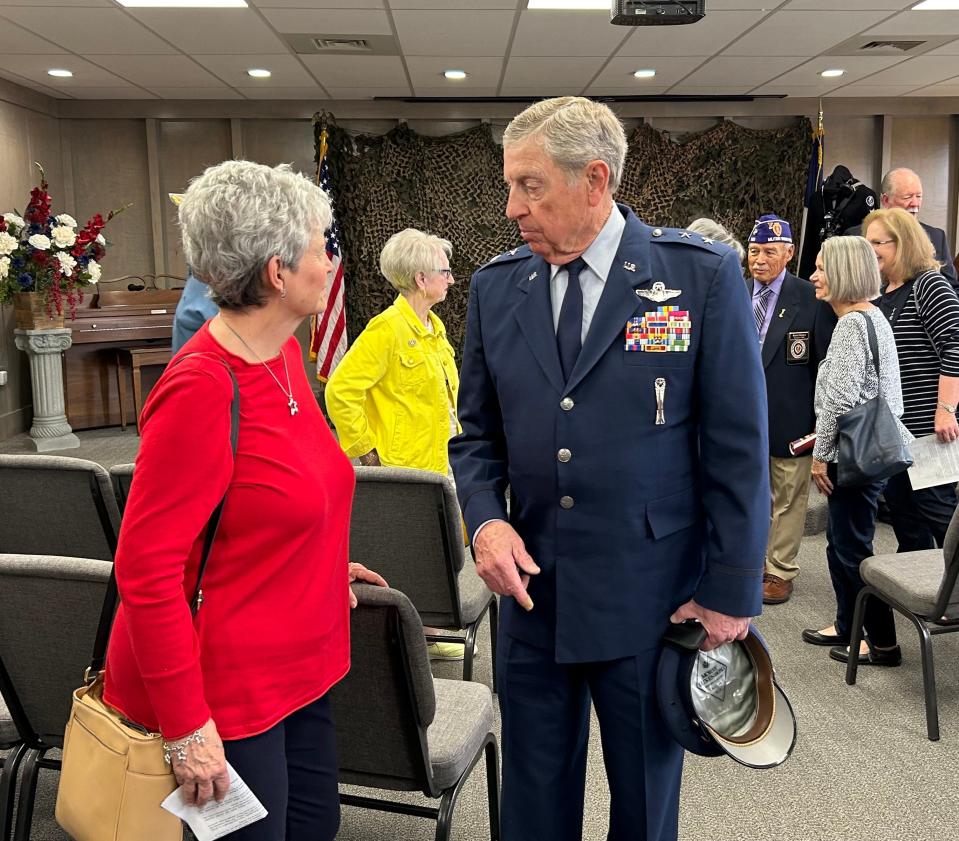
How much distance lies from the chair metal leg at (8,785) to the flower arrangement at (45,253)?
222 inches

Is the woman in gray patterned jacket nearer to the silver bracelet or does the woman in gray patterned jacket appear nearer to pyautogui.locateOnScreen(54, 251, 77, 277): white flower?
the silver bracelet

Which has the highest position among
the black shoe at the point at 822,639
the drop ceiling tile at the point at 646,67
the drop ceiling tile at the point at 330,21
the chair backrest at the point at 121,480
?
the drop ceiling tile at the point at 646,67

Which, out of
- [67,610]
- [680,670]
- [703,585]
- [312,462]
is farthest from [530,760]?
[67,610]

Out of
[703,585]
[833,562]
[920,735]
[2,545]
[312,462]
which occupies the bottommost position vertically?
[920,735]

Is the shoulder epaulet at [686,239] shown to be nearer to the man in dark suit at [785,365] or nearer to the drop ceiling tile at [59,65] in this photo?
the man in dark suit at [785,365]

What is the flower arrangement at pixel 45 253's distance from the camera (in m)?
6.98

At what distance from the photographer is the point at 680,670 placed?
59.7 inches

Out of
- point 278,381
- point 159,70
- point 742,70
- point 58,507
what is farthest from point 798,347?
point 159,70

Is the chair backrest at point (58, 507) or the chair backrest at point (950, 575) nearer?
the chair backrest at point (58, 507)

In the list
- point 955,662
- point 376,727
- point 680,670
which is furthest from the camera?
point 955,662

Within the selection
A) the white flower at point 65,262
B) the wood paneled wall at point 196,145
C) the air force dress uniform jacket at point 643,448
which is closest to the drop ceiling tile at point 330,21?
the white flower at point 65,262

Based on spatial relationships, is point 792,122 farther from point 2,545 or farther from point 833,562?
point 2,545

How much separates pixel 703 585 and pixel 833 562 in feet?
7.00

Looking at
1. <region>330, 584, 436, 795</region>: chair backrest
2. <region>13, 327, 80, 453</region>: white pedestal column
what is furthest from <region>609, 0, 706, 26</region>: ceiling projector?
<region>13, 327, 80, 453</region>: white pedestal column
